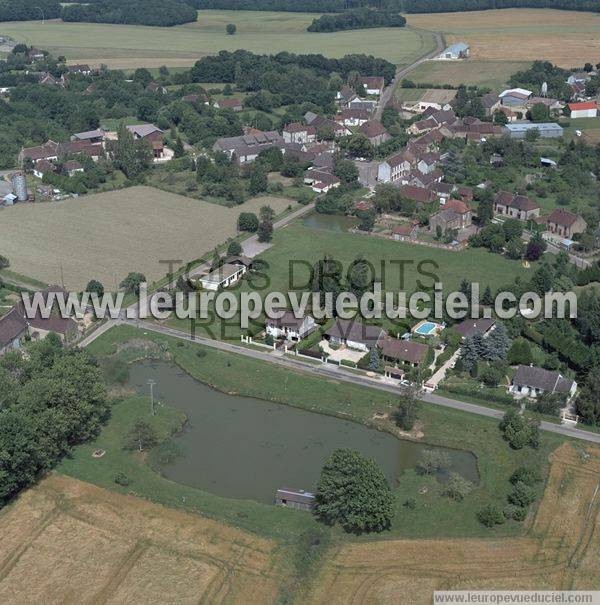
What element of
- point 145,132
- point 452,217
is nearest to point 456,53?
point 145,132

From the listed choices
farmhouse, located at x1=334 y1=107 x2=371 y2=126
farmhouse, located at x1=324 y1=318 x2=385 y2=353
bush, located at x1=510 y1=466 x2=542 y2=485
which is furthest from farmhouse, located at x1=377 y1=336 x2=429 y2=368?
farmhouse, located at x1=334 y1=107 x2=371 y2=126

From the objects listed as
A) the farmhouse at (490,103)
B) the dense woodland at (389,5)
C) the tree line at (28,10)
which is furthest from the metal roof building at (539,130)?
the tree line at (28,10)

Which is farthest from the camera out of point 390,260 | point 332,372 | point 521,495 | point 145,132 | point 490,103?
point 490,103

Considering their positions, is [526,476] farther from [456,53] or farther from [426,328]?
[456,53]

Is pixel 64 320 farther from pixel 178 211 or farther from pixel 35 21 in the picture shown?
pixel 35 21

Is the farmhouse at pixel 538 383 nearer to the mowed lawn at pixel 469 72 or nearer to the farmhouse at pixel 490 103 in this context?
the farmhouse at pixel 490 103

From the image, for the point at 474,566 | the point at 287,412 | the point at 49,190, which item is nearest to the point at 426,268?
the point at 287,412
